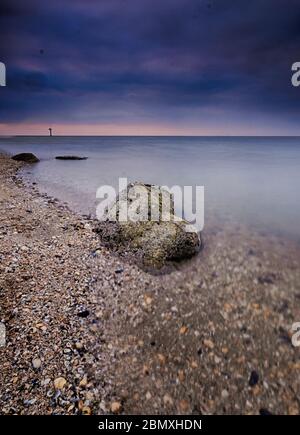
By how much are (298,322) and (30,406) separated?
4.07 meters

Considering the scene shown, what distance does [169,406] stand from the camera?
9.61ft

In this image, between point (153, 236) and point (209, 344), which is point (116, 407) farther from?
point (153, 236)

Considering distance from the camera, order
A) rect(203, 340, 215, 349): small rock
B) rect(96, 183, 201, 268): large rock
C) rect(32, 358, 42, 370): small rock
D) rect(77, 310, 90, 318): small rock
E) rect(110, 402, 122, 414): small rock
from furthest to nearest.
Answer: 1. rect(96, 183, 201, 268): large rock
2. rect(77, 310, 90, 318): small rock
3. rect(203, 340, 215, 349): small rock
4. rect(32, 358, 42, 370): small rock
5. rect(110, 402, 122, 414): small rock

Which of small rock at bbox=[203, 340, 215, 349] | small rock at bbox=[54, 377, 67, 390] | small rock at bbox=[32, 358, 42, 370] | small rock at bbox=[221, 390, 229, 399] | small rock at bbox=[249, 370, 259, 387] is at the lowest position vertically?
small rock at bbox=[221, 390, 229, 399]

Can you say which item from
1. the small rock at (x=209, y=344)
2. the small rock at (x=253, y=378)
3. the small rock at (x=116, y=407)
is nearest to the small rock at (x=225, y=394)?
the small rock at (x=253, y=378)

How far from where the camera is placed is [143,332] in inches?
154

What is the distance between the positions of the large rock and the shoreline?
36cm

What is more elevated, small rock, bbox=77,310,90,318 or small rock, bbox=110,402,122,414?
small rock, bbox=77,310,90,318

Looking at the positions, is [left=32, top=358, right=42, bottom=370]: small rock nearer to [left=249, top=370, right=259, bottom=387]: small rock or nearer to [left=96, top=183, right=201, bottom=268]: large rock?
[left=249, top=370, right=259, bottom=387]: small rock

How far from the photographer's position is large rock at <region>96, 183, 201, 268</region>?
18.6 ft

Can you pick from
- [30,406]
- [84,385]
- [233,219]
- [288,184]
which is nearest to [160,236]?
[84,385]

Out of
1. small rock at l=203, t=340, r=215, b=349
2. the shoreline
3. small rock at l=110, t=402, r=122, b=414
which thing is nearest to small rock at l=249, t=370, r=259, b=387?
the shoreline

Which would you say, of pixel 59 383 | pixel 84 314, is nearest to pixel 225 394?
pixel 59 383

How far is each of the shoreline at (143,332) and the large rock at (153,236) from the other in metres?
0.36
